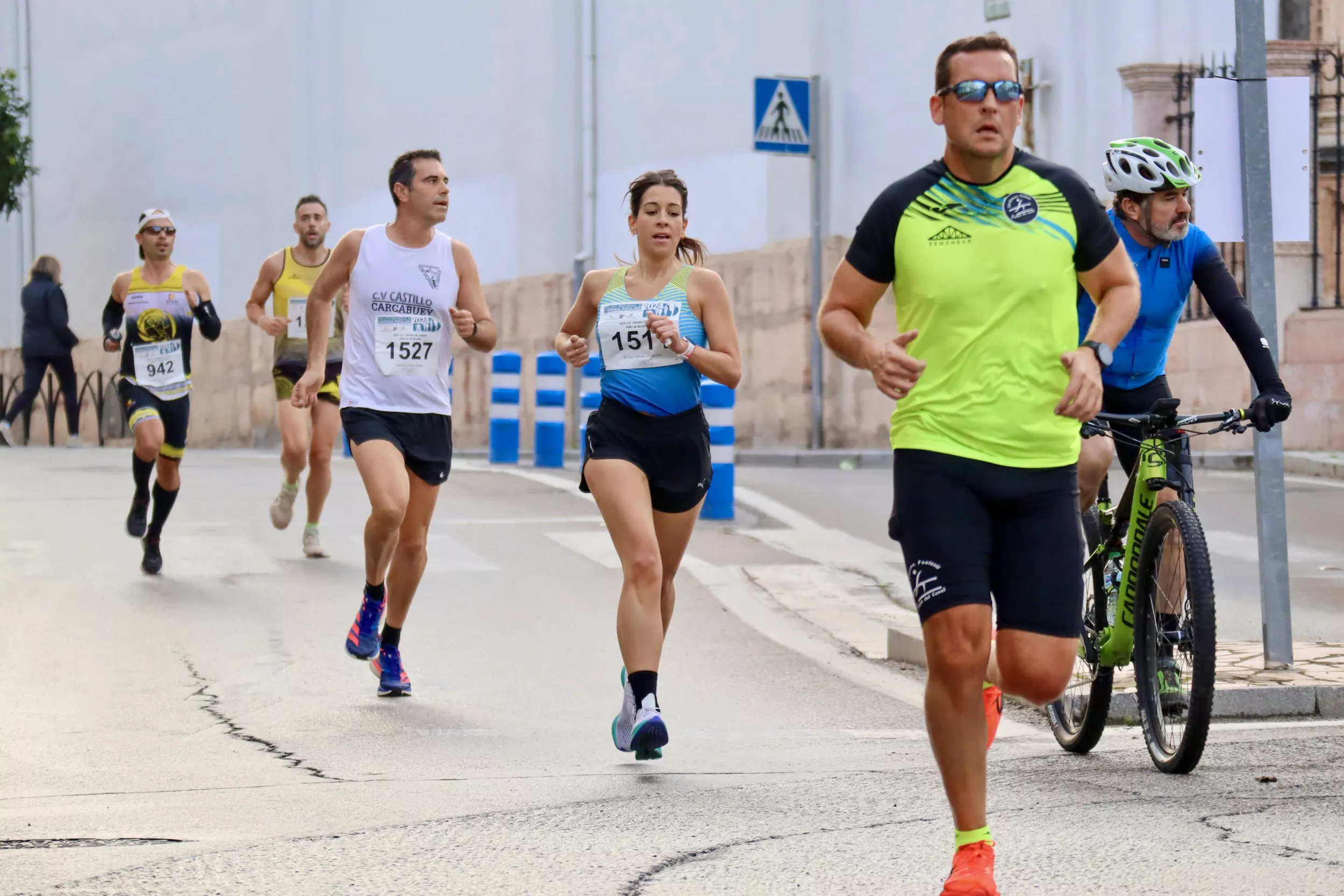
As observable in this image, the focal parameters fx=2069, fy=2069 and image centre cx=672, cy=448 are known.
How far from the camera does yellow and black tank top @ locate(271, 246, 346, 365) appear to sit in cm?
1229

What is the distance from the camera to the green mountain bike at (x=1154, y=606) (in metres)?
6.13

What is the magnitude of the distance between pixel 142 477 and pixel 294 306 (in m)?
1.34

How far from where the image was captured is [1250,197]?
836cm

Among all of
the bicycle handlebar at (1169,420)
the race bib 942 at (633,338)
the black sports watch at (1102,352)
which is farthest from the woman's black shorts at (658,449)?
the black sports watch at (1102,352)

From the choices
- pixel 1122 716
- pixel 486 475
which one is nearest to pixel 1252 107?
pixel 1122 716

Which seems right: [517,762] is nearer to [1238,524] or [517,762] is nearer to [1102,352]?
[1102,352]

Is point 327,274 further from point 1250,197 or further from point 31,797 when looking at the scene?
point 1250,197

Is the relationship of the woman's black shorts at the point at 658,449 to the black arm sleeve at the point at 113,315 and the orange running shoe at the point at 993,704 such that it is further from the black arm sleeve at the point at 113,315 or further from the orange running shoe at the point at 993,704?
the black arm sleeve at the point at 113,315

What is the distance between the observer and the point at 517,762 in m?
6.70

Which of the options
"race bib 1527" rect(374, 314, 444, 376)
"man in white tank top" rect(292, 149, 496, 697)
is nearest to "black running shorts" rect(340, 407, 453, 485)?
"man in white tank top" rect(292, 149, 496, 697)

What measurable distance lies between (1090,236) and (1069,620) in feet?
2.98

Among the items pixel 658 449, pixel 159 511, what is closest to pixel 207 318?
pixel 159 511

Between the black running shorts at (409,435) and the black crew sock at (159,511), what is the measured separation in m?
3.61

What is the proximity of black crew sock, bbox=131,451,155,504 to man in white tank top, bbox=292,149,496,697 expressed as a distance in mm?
3852
